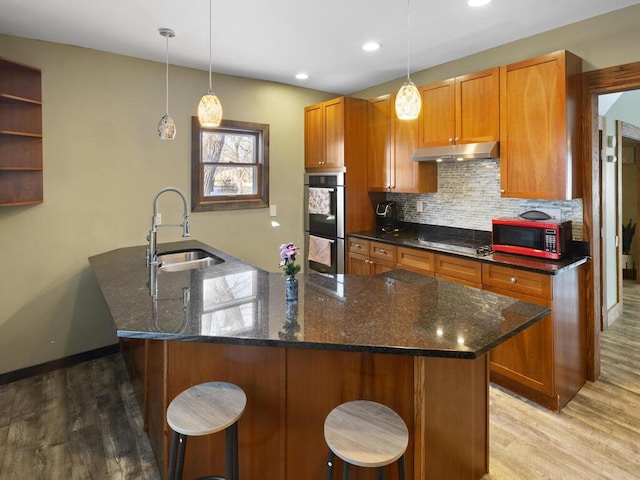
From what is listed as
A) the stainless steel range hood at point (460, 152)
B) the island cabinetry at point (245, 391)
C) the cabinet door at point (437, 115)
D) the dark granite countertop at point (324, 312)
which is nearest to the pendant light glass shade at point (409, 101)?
the dark granite countertop at point (324, 312)

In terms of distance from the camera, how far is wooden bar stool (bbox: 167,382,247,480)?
145 centimetres

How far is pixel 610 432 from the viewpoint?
7.71 feet

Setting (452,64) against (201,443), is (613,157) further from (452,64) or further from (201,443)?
(201,443)

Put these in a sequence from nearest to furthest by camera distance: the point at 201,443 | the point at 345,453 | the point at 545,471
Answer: the point at 345,453 < the point at 201,443 < the point at 545,471

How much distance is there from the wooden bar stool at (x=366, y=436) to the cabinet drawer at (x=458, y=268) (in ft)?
5.69

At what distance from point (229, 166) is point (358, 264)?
1.71 meters

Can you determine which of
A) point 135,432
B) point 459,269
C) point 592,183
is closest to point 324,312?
point 135,432

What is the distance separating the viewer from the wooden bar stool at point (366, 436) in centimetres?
129

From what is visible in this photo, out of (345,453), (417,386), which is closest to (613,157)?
(417,386)

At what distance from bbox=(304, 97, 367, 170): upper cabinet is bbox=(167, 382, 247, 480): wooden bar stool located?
290 centimetres

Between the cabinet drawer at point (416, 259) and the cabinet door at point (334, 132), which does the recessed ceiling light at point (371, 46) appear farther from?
the cabinet drawer at point (416, 259)

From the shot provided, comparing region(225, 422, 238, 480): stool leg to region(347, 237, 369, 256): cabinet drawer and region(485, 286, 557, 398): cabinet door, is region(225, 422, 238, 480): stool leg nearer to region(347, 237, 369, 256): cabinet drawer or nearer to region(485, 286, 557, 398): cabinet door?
region(485, 286, 557, 398): cabinet door

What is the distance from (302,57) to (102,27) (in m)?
1.57

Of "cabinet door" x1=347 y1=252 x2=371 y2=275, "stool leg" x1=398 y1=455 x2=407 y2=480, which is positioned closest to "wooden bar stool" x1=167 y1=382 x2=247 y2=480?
"stool leg" x1=398 y1=455 x2=407 y2=480
